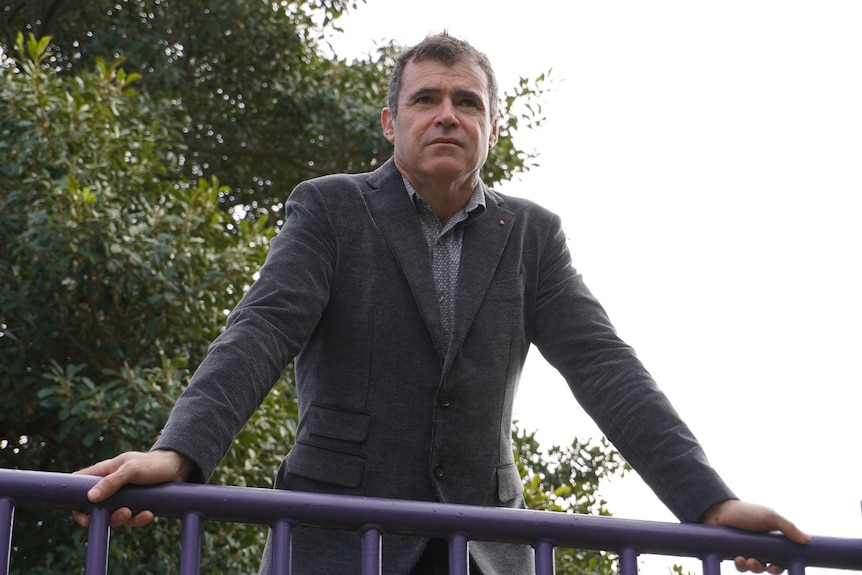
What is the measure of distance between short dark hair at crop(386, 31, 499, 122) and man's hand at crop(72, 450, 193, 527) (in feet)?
3.71

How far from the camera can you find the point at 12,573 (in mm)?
4848

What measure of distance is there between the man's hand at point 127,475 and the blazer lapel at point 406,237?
67 cm

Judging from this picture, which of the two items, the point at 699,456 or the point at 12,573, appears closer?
the point at 699,456

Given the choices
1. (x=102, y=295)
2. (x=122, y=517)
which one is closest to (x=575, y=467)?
(x=102, y=295)

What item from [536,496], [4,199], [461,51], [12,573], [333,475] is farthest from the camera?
[536,496]

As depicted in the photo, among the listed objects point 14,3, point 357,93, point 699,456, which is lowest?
point 699,456

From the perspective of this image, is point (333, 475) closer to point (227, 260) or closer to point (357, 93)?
point (227, 260)

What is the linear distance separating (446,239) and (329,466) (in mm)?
590

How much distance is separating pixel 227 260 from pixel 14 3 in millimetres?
3459

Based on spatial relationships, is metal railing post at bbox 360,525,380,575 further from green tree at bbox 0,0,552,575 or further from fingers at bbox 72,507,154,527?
green tree at bbox 0,0,552,575

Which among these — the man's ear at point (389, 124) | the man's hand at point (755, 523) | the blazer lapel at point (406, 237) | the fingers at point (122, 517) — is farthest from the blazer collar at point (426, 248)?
the fingers at point (122, 517)

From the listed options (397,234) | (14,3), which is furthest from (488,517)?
(14,3)

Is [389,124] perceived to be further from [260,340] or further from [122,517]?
[122,517]

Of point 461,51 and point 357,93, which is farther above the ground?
point 357,93
